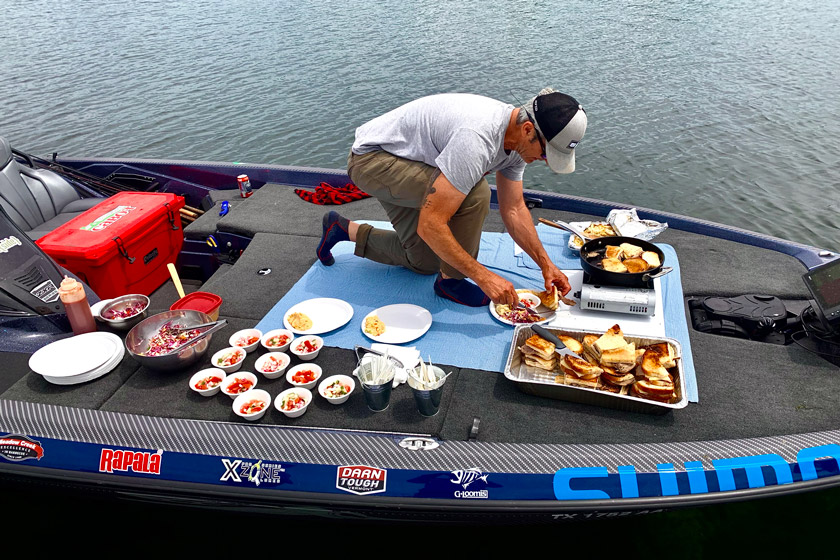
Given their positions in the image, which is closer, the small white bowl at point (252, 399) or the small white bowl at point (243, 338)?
the small white bowl at point (252, 399)

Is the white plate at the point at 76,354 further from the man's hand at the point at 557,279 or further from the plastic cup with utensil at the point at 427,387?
the man's hand at the point at 557,279

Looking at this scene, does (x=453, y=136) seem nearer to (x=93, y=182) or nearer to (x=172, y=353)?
(x=172, y=353)

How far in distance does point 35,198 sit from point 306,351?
3491 millimetres

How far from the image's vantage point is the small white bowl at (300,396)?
2.67 meters

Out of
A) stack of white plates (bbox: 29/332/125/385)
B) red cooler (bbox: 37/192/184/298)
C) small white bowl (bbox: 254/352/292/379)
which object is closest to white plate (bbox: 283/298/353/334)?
small white bowl (bbox: 254/352/292/379)

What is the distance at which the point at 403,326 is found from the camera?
338cm

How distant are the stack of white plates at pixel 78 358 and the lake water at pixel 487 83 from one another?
685 centimetres

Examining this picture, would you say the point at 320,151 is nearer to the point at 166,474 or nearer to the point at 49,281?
the point at 49,281

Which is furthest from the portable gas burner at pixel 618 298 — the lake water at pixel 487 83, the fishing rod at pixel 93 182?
the lake water at pixel 487 83

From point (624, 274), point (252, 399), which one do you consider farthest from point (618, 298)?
point (252, 399)

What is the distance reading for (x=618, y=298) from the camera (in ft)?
10.9

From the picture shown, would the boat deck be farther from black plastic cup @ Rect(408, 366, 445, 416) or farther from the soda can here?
the soda can

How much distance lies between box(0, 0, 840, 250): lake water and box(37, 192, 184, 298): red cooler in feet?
17.1

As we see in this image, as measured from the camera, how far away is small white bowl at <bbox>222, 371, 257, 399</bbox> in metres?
2.82
